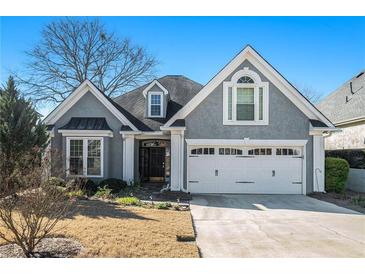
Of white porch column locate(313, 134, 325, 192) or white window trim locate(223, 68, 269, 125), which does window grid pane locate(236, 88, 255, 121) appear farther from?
white porch column locate(313, 134, 325, 192)

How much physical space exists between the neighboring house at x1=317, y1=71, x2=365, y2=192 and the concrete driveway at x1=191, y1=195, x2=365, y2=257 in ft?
16.5

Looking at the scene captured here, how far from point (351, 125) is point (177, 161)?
1194 centimetres

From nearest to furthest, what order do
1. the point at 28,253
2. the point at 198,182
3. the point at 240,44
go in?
the point at 28,253
the point at 198,182
the point at 240,44

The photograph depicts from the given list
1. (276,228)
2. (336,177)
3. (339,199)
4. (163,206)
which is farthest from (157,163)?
(276,228)

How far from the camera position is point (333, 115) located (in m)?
23.0

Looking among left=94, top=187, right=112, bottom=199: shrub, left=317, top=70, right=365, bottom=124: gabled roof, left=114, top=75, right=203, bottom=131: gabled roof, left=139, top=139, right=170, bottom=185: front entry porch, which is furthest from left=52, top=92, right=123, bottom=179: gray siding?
left=317, top=70, right=365, bottom=124: gabled roof

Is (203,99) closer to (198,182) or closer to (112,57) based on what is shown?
(198,182)

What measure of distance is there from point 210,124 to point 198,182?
2829 mm

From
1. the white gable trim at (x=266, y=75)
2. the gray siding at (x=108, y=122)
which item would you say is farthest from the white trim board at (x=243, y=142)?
the gray siding at (x=108, y=122)

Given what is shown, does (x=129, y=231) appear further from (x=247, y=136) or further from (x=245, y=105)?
(x=245, y=105)

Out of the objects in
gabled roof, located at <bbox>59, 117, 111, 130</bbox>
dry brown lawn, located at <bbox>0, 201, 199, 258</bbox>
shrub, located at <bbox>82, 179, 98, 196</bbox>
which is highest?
gabled roof, located at <bbox>59, 117, 111, 130</bbox>

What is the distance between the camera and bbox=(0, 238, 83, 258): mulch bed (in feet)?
21.2

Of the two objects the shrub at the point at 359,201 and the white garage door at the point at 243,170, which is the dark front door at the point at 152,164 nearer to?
the white garage door at the point at 243,170

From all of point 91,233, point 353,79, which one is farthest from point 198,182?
point 353,79
